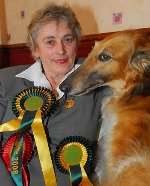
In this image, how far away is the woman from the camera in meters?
1.54

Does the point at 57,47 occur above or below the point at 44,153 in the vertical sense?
above

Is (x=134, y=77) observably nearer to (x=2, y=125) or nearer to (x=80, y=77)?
(x=80, y=77)

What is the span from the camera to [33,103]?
1.62 metres

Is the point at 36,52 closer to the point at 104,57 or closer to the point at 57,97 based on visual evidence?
the point at 57,97

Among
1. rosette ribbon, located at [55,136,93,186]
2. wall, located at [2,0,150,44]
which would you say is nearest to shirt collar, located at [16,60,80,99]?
rosette ribbon, located at [55,136,93,186]

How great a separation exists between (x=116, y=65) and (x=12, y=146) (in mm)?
486

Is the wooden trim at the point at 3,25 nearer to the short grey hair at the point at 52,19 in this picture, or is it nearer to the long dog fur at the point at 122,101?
the short grey hair at the point at 52,19

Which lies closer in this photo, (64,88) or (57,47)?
(64,88)

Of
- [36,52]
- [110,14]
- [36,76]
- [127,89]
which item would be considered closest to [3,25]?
[110,14]

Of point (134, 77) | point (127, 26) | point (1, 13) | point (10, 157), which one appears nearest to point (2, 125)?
A: point (10, 157)

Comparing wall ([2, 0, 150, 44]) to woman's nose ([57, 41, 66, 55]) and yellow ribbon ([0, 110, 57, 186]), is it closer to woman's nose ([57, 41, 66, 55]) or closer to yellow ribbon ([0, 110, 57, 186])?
woman's nose ([57, 41, 66, 55])

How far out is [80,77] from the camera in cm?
149

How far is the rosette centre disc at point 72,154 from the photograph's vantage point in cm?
153

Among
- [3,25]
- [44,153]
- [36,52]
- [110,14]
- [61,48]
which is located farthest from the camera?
[3,25]
